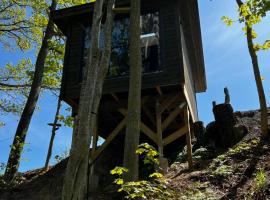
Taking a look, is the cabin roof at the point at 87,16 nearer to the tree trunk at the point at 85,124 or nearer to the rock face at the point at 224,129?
the rock face at the point at 224,129

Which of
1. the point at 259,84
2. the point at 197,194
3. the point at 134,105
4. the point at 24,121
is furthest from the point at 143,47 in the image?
the point at 24,121

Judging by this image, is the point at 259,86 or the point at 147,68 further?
the point at 147,68

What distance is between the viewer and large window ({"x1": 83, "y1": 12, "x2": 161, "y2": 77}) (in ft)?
38.8

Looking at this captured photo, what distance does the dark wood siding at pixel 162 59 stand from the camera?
11148 millimetres

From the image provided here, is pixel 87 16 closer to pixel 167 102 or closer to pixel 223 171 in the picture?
pixel 167 102

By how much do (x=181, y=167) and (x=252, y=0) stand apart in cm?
570

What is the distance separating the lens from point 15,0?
1848cm

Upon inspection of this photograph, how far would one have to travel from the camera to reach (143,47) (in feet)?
39.8

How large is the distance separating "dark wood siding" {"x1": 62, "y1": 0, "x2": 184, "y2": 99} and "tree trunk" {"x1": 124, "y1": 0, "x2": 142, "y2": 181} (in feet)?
9.51

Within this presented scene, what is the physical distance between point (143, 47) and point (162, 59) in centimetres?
104

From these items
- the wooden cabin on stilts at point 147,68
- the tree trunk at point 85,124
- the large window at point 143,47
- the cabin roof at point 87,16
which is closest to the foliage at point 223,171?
the wooden cabin on stilts at point 147,68

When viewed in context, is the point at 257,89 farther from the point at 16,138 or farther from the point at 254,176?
the point at 16,138

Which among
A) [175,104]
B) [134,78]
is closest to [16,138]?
[175,104]

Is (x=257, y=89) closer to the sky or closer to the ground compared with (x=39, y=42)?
closer to the ground
